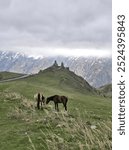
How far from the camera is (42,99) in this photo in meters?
29.3

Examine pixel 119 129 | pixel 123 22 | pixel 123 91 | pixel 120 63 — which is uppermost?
pixel 123 22

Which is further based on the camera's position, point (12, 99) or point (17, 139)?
point (12, 99)

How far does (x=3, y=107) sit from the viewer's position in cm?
2783

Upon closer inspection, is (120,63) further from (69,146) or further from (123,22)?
(69,146)

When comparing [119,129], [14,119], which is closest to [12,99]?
[14,119]

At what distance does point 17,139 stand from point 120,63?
390 inches

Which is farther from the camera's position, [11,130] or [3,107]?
[3,107]

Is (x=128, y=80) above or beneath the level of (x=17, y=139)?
above

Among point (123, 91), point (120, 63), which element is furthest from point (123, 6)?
point (123, 91)

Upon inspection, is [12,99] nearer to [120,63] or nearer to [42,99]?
[42,99]

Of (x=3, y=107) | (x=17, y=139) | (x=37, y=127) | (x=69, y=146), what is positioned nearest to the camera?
(x=69, y=146)

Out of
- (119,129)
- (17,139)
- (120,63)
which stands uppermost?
(120,63)

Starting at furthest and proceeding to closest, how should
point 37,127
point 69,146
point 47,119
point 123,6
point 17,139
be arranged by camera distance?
1. point 47,119
2. point 37,127
3. point 17,139
4. point 69,146
5. point 123,6

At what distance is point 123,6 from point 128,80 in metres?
0.96
